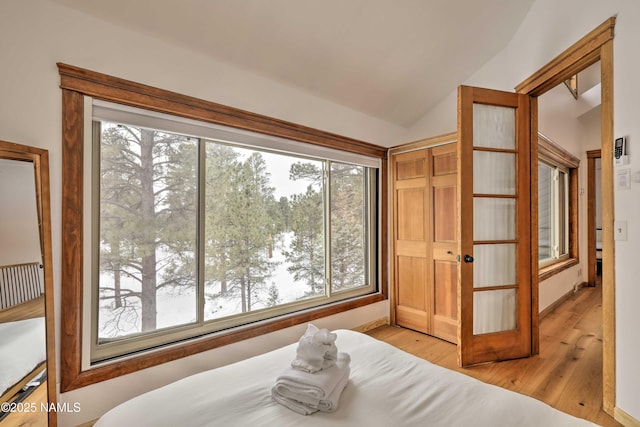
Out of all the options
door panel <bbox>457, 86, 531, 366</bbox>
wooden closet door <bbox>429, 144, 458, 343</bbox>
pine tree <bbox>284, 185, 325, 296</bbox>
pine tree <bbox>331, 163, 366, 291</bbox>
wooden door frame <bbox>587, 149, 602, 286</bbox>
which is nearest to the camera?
door panel <bbox>457, 86, 531, 366</bbox>

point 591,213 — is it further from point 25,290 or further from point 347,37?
point 25,290

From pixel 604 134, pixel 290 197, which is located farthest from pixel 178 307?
pixel 604 134

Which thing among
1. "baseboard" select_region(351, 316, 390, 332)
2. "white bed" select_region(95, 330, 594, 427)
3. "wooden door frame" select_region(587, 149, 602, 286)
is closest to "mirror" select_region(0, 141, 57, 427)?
"white bed" select_region(95, 330, 594, 427)

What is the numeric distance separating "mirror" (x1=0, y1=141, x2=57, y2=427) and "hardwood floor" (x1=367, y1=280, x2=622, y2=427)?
102 inches

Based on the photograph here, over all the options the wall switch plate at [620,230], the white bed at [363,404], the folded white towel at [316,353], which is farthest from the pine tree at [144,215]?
the wall switch plate at [620,230]

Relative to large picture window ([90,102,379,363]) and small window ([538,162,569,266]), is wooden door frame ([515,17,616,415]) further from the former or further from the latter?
small window ([538,162,569,266])

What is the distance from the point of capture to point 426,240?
10.2ft

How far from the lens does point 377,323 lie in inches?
132

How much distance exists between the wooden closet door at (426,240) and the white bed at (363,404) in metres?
1.80

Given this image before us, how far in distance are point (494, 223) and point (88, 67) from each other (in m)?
3.01

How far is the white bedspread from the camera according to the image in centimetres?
123

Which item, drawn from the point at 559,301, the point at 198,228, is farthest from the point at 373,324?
the point at 559,301

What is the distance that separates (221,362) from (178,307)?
0.50 m

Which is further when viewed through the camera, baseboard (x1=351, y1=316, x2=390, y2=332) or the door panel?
baseboard (x1=351, y1=316, x2=390, y2=332)
